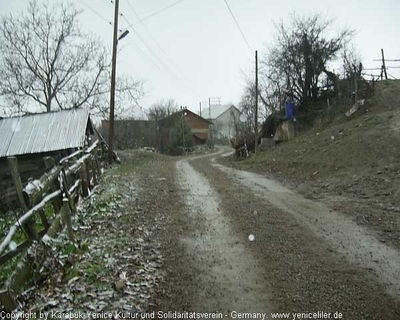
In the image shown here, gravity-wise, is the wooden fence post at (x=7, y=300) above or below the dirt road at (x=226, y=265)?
above

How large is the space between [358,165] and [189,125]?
141 feet

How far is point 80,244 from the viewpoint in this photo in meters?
5.29

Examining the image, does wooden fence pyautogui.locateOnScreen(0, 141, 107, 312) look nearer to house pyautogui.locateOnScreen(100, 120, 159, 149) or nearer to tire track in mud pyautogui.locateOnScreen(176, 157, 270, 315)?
tire track in mud pyautogui.locateOnScreen(176, 157, 270, 315)

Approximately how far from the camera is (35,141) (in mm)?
16594

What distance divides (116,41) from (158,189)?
41.7 ft

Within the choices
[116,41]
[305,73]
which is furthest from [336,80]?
[116,41]

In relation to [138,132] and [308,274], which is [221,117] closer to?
[138,132]

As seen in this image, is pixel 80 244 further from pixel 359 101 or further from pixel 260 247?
pixel 359 101

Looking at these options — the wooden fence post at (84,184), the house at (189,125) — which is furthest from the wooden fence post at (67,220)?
the house at (189,125)

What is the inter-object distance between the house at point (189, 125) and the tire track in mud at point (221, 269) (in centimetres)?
4518

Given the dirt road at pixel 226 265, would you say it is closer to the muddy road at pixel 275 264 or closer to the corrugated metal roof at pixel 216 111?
the muddy road at pixel 275 264

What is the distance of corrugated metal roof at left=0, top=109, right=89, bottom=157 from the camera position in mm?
16156

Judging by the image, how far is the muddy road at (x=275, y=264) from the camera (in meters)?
3.58

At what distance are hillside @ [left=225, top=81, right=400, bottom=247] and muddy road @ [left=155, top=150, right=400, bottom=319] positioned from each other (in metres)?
0.97
